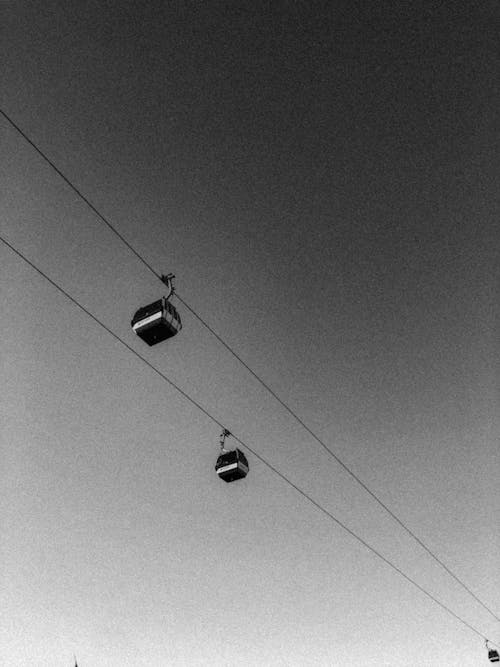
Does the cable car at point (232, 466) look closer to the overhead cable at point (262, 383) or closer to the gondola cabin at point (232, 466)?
the gondola cabin at point (232, 466)

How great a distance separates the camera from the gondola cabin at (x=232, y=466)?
6055mm

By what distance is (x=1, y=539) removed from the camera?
8.66 metres

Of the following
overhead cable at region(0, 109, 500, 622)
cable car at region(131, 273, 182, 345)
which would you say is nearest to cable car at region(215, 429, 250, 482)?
overhead cable at region(0, 109, 500, 622)

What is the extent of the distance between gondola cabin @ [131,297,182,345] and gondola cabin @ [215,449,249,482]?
77.2 inches

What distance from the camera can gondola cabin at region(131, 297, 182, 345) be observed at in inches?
179

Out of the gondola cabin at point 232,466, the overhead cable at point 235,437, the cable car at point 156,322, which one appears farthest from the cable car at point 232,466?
the cable car at point 156,322

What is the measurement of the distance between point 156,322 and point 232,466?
2163 millimetres

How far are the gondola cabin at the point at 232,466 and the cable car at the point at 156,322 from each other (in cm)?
195

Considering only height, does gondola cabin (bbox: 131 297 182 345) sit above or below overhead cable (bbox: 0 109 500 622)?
below

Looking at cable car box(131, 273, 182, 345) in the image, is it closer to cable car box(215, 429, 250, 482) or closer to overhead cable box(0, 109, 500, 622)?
overhead cable box(0, 109, 500, 622)

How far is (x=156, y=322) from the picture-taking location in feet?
A: 14.9

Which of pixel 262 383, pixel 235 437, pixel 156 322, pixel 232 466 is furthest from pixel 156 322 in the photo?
pixel 235 437

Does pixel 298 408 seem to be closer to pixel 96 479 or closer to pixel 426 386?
pixel 426 386

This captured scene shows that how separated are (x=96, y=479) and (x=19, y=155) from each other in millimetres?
4652
